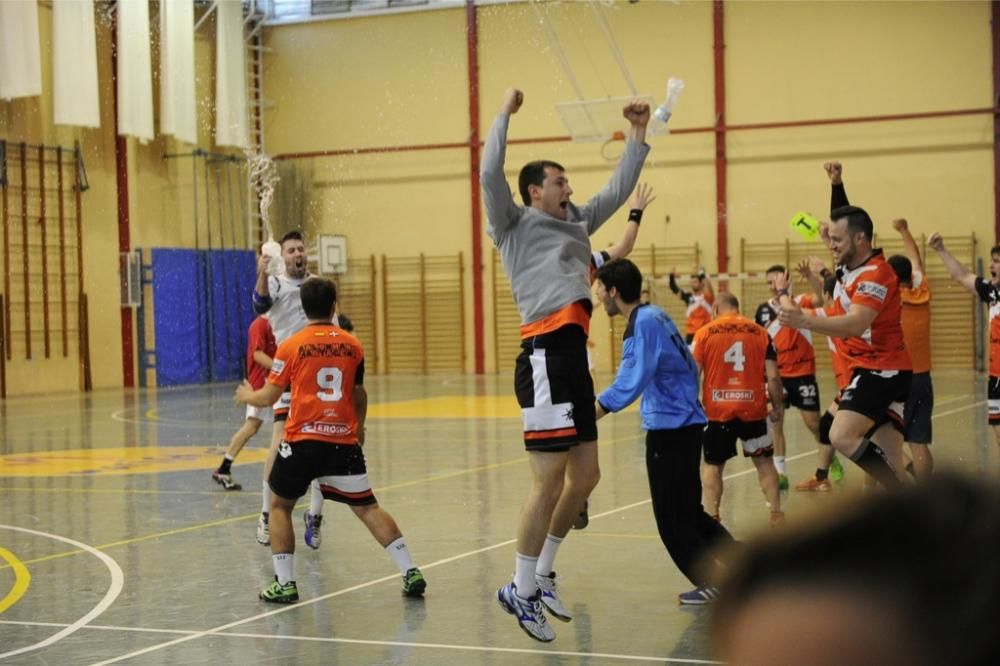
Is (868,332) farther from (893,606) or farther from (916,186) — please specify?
(916,186)

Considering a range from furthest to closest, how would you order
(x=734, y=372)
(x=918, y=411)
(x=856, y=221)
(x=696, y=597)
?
(x=918, y=411) → (x=734, y=372) → (x=856, y=221) → (x=696, y=597)

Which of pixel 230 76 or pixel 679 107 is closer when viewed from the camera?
pixel 679 107

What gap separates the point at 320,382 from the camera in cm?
759

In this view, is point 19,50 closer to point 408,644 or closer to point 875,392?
point 875,392

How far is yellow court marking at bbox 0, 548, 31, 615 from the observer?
7625 mm

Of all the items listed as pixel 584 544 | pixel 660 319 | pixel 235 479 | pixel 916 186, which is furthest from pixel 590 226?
pixel 916 186

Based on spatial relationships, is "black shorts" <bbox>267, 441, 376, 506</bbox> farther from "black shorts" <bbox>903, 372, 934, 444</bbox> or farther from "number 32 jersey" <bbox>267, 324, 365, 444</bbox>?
"black shorts" <bbox>903, 372, 934, 444</bbox>

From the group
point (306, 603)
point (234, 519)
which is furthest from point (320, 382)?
point (234, 519)

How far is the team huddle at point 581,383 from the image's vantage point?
6.43m

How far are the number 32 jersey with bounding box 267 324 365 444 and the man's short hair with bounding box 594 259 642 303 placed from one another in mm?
1421

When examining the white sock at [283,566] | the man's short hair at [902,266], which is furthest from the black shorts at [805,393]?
the white sock at [283,566]

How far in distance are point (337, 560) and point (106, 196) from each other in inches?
916

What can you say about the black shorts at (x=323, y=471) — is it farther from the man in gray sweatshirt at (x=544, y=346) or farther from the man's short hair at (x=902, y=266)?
the man's short hair at (x=902, y=266)

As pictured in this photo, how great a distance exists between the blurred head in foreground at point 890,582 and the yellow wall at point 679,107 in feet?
98.3
